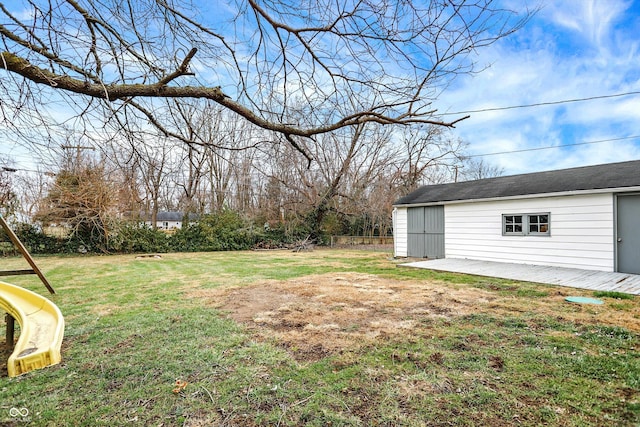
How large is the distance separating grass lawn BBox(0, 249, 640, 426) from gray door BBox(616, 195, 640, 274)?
2.75m

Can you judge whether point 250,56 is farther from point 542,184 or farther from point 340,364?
point 542,184

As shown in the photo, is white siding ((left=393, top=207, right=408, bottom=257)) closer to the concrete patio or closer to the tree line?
the concrete patio

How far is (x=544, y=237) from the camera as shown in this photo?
812cm

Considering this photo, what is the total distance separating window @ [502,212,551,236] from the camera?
812cm

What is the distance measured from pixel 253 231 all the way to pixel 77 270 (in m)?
9.13

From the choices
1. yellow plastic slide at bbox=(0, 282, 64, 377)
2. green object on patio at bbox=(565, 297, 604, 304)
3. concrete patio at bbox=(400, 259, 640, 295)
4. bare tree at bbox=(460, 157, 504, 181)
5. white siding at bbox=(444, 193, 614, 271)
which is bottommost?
green object on patio at bbox=(565, 297, 604, 304)

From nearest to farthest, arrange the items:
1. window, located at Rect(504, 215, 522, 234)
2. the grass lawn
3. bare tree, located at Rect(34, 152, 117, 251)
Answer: the grass lawn < window, located at Rect(504, 215, 522, 234) < bare tree, located at Rect(34, 152, 117, 251)

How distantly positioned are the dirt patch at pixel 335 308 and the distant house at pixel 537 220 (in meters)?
3.91

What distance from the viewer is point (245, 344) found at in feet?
10.5

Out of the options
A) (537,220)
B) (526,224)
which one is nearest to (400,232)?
(526,224)

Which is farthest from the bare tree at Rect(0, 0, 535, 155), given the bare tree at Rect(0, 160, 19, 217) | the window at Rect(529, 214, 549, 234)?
the bare tree at Rect(0, 160, 19, 217)

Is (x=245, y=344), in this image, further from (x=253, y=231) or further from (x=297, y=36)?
(x=253, y=231)

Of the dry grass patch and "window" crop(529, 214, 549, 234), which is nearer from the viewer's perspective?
the dry grass patch

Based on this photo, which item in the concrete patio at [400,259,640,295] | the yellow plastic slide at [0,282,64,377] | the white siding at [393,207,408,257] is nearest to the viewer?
the yellow plastic slide at [0,282,64,377]
